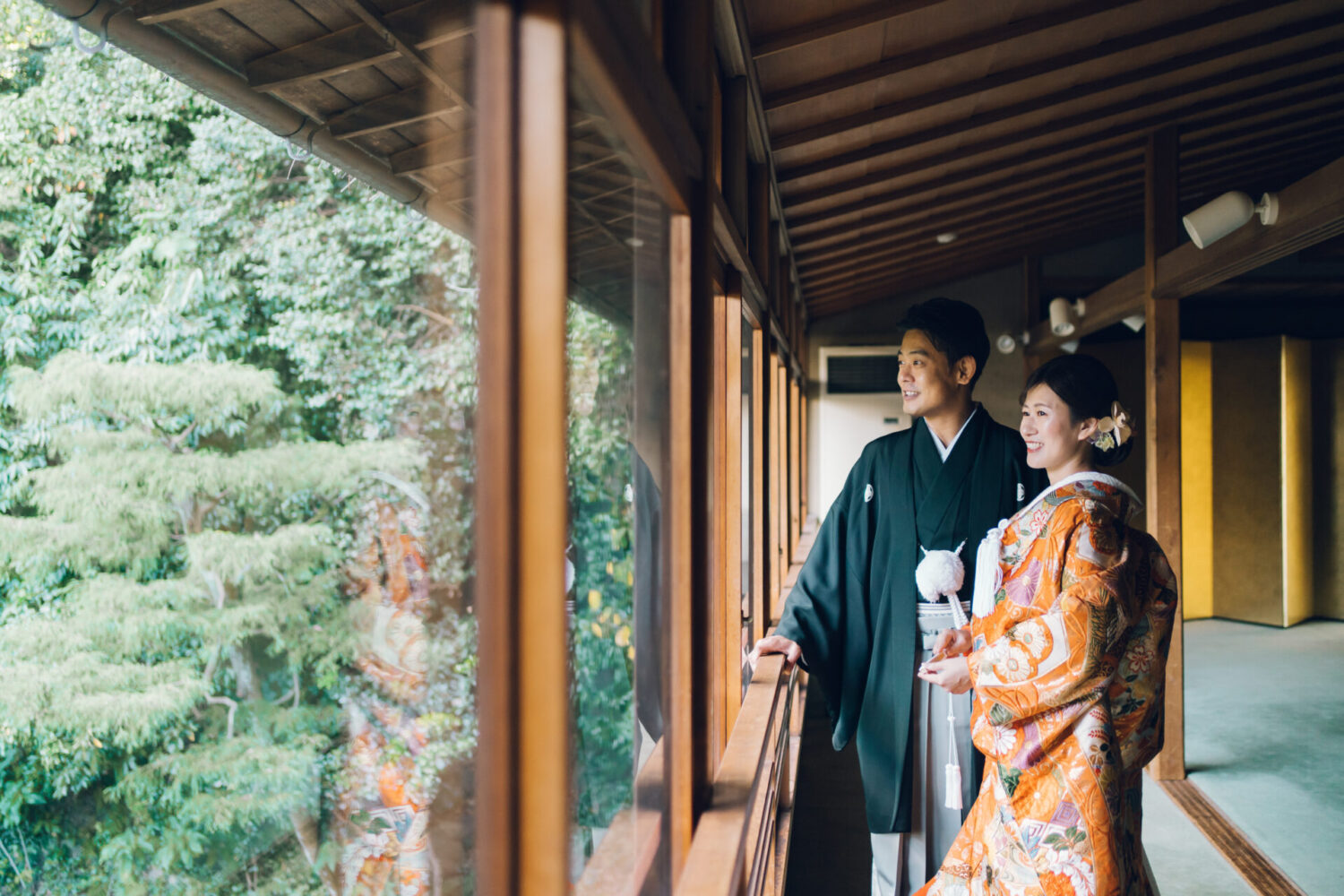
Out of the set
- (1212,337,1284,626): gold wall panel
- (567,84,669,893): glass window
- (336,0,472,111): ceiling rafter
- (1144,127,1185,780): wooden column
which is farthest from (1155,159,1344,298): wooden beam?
(1212,337,1284,626): gold wall panel

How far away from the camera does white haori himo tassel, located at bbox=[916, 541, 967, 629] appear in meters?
2.07

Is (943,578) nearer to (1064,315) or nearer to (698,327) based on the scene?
(698,327)

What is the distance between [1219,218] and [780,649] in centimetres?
234

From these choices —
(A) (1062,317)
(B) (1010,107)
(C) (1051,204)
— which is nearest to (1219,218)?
(B) (1010,107)

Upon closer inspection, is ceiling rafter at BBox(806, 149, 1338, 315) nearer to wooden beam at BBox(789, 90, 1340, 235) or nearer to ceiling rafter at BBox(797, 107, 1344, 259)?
ceiling rafter at BBox(797, 107, 1344, 259)

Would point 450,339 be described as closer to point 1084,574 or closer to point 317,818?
point 1084,574

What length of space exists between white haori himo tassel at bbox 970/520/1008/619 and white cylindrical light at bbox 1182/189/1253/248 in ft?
6.34

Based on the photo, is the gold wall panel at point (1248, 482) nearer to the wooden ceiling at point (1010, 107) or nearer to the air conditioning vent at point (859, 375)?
the wooden ceiling at point (1010, 107)

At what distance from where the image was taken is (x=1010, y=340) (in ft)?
23.4

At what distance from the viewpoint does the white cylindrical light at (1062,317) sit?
5902mm

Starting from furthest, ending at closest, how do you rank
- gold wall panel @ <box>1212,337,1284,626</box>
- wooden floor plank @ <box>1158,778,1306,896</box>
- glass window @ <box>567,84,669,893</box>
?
gold wall panel @ <box>1212,337,1284,626</box>
wooden floor plank @ <box>1158,778,1306,896</box>
glass window @ <box>567,84,669,893</box>

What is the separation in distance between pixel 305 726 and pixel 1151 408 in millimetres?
3739

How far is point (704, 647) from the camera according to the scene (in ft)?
4.54

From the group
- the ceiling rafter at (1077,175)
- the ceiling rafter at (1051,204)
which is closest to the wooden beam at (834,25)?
the ceiling rafter at (1077,175)
